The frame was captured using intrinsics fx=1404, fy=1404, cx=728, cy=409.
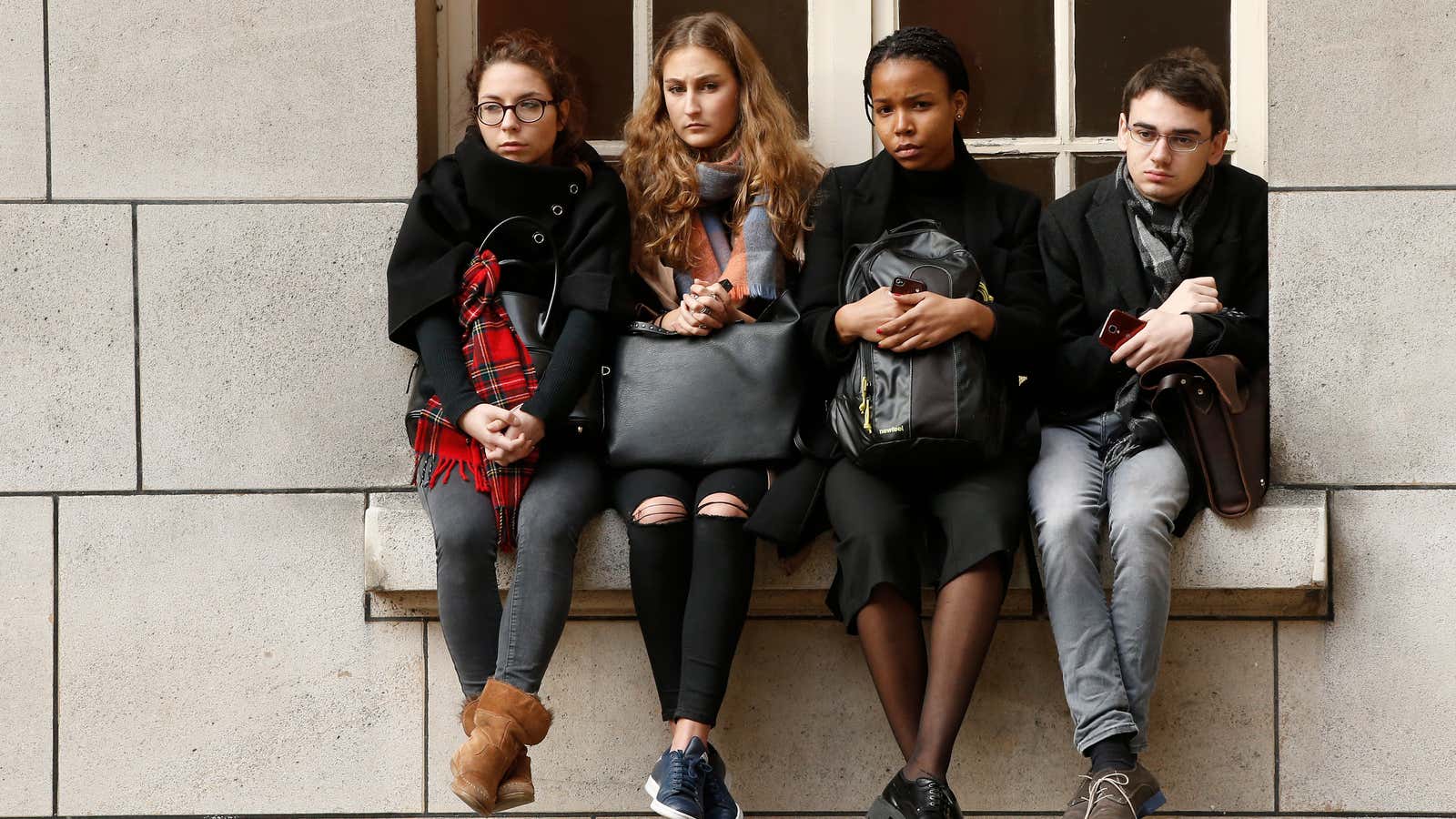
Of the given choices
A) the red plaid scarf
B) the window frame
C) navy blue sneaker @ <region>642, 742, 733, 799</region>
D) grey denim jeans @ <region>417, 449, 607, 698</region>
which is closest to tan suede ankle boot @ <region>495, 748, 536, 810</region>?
grey denim jeans @ <region>417, 449, 607, 698</region>

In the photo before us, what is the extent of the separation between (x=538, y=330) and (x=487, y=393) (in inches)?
8.1

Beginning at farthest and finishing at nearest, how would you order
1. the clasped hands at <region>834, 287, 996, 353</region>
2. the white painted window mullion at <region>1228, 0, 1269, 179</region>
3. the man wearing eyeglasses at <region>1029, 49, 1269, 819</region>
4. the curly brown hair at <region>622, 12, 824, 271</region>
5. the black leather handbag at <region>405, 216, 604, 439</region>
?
1. the white painted window mullion at <region>1228, 0, 1269, 179</region>
2. the curly brown hair at <region>622, 12, 824, 271</region>
3. the black leather handbag at <region>405, 216, 604, 439</region>
4. the clasped hands at <region>834, 287, 996, 353</region>
5. the man wearing eyeglasses at <region>1029, 49, 1269, 819</region>

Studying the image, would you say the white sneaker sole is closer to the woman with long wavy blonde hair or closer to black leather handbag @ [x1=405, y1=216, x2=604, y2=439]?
the woman with long wavy blonde hair

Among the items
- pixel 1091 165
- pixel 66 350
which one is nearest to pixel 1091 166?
pixel 1091 165

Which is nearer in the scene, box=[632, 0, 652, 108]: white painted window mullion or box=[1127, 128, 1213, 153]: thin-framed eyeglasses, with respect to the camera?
box=[1127, 128, 1213, 153]: thin-framed eyeglasses

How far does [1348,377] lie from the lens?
12.0 ft

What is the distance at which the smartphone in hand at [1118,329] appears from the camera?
3428 millimetres

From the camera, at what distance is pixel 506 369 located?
3533 millimetres

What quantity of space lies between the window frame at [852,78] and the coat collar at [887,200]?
388 mm

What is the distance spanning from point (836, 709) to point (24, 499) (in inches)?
88.6

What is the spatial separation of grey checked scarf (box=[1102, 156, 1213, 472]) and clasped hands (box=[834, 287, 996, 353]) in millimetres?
445

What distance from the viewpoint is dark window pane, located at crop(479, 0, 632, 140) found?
415 centimetres

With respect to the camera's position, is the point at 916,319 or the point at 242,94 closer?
the point at 916,319

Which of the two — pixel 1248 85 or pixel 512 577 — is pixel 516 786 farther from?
pixel 1248 85
